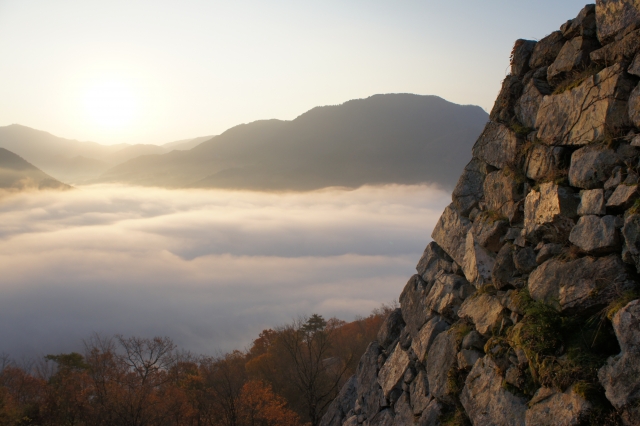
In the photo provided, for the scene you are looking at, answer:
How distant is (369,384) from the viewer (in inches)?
481

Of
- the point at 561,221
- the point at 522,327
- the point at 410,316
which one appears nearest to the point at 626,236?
the point at 561,221

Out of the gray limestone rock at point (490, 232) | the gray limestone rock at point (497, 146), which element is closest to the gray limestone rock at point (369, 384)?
the gray limestone rock at point (490, 232)

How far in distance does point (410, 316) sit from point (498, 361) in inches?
151

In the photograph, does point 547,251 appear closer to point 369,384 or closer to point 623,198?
point 623,198

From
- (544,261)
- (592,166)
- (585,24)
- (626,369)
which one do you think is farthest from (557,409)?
(585,24)

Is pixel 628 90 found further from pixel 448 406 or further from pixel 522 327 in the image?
pixel 448 406

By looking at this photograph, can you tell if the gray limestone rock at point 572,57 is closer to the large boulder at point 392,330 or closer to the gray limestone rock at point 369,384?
the large boulder at point 392,330

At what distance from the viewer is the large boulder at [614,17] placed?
26.2 feet

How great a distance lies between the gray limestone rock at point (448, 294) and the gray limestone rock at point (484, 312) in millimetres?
360

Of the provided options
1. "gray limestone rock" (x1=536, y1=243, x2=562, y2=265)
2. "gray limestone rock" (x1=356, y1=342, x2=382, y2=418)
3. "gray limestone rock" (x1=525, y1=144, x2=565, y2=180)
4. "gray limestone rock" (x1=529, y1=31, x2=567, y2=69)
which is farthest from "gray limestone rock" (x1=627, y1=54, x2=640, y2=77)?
"gray limestone rock" (x1=356, y1=342, x2=382, y2=418)

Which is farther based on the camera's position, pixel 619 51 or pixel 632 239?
pixel 619 51

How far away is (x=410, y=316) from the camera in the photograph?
11.7 m

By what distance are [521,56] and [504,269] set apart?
492cm

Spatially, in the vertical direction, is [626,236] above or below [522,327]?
above
